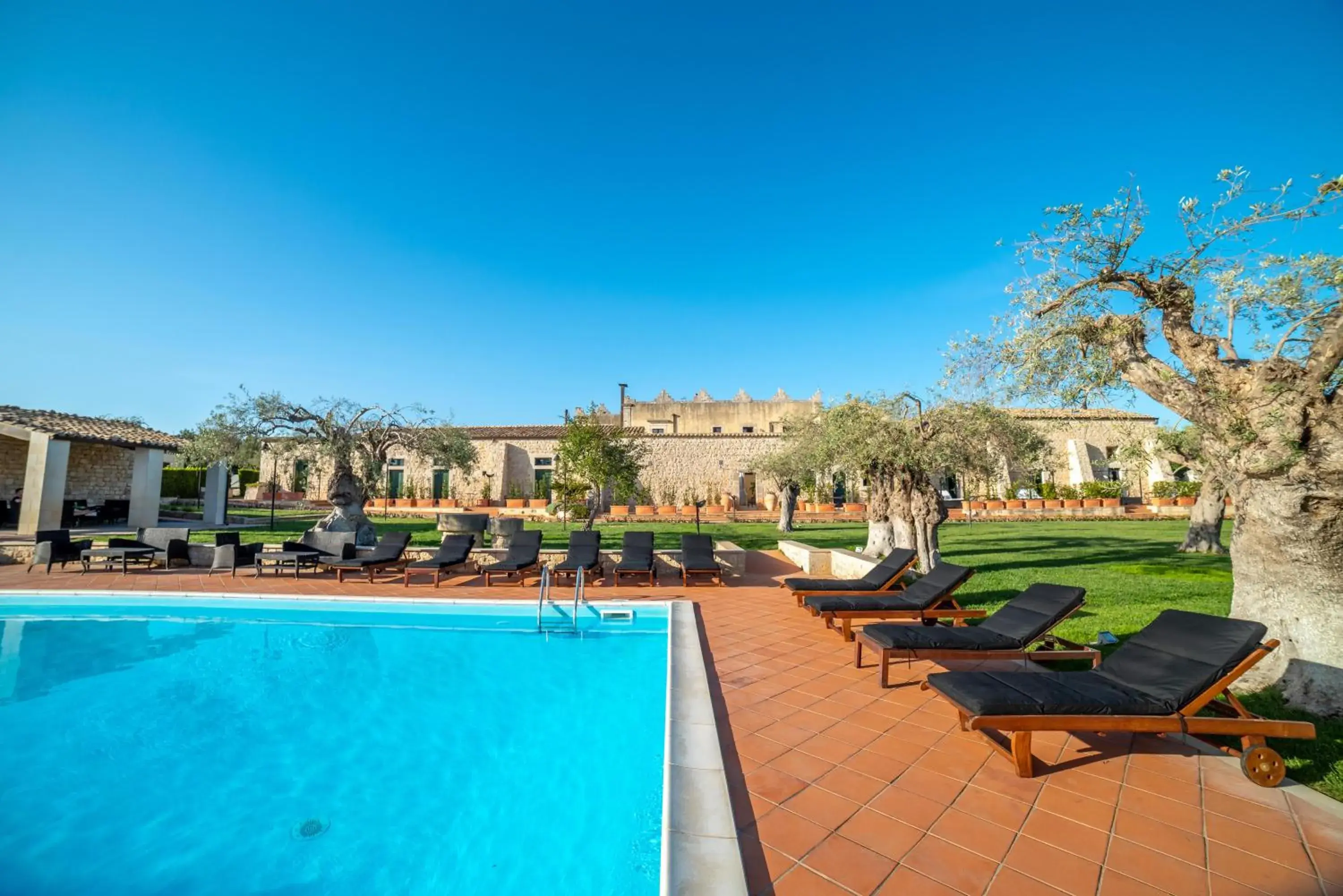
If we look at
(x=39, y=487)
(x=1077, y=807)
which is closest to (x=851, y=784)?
(x=1077, y=807)

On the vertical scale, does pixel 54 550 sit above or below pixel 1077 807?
above

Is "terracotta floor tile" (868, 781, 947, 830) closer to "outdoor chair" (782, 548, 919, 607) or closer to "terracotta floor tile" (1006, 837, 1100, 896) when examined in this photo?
"terracotta floor tile" (1006, 837, 1100, 896)

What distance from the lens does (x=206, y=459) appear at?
11.4m

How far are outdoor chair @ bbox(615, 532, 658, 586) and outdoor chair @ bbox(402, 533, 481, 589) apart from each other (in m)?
2.41

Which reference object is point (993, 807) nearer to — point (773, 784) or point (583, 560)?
point (773, 784)

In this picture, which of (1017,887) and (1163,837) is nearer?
(1017,887)

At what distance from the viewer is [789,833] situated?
2.25m

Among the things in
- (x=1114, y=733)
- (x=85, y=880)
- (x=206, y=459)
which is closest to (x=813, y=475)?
(x=1114, y=733)

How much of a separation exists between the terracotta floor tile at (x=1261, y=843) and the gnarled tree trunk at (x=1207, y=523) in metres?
12.6

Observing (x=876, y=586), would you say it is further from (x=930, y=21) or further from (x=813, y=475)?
(x=813, y=475)

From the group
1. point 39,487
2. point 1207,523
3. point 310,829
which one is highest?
point 39,487

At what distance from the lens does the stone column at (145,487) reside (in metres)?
15.9

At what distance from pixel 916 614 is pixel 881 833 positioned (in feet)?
11.4

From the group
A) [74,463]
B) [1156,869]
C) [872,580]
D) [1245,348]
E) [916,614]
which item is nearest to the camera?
[1156,869]
